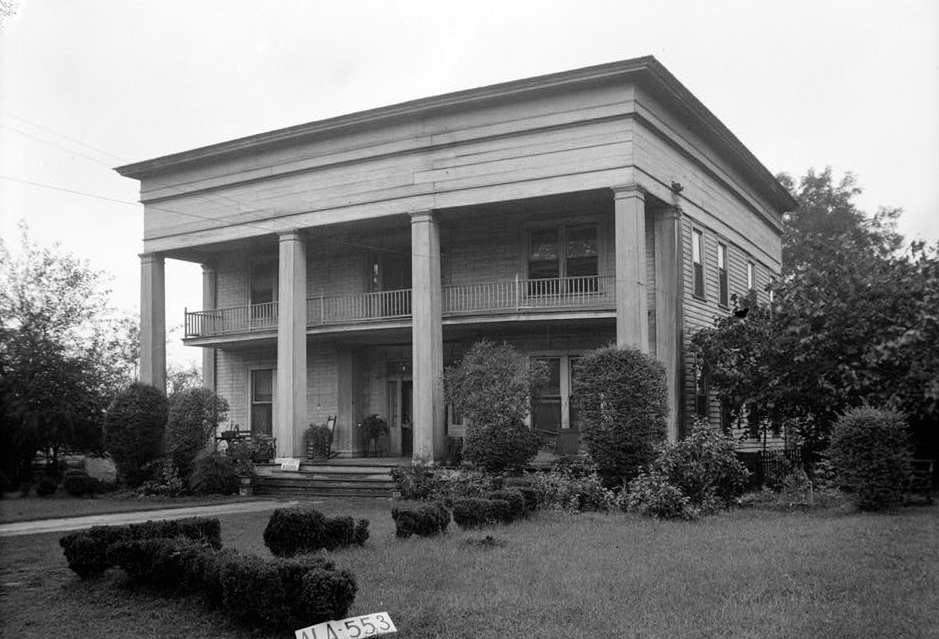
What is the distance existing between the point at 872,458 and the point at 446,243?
42.8 ft

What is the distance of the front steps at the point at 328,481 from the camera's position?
20.4m

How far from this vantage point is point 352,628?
6871 mm

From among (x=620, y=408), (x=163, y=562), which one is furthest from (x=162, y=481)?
(x=163, y=562)

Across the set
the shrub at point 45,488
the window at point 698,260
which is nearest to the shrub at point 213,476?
the shrub at point 45,488

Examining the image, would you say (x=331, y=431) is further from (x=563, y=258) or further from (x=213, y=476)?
(x=563, y=258)

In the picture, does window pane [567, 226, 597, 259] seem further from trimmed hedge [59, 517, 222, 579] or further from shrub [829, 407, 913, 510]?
trimmed hedge [59, 517, 222, 579]

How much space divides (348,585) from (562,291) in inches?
610

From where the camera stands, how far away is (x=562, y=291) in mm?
21953

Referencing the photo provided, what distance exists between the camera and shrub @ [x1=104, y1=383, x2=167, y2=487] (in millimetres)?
22469

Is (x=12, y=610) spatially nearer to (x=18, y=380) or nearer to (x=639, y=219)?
(x=639, y=219)

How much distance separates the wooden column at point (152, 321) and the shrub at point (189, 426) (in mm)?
3154

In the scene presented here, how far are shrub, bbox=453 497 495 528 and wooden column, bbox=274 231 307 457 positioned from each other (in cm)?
1074

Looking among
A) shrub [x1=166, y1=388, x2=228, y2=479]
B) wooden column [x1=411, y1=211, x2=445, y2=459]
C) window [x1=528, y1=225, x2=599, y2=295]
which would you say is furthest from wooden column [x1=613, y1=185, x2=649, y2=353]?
shrub [x1=166, y1=388, x2=228, y2=479]

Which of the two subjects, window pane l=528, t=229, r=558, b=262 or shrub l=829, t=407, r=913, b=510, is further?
window pane l=528, t=229, r=558, b=262
